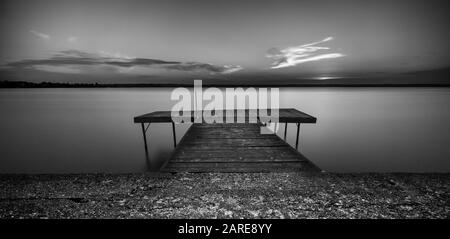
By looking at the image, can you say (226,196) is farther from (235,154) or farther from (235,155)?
(235,154)

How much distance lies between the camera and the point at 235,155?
18.5 ft

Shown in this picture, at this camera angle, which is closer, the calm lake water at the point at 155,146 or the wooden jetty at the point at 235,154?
the wooden jetty at the point at 235,154

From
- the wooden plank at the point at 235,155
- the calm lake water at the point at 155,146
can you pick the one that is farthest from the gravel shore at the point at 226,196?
the calm lake water at the point at 155,146

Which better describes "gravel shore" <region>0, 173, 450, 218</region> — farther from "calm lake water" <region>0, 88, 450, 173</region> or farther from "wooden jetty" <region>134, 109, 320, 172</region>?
"calm lake water" <region>0, 88, 450, 173</region>

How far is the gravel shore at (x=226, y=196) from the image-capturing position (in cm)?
240

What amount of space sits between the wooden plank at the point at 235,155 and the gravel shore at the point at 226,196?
50.8 inches

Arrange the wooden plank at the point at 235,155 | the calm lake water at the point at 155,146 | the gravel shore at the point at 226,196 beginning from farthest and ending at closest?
the calm lake water at the point at 155,146
the wooden plank at the point at 235,155
the gravel shore at the point at 226,196

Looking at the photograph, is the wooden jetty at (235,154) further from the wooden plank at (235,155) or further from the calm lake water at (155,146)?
the calm lake water at (155,146)

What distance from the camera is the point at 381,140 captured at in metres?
16.5

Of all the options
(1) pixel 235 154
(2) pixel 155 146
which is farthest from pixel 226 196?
(2) pixel 155 146
